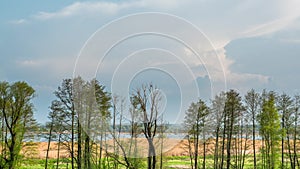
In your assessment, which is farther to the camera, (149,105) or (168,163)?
(168,163)

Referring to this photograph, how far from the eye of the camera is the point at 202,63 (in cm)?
569

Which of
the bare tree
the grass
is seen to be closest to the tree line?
the grass

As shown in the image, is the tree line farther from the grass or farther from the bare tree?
the bare tree

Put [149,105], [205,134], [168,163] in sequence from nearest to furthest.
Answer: [149,105] < [205,134] < [168,163]

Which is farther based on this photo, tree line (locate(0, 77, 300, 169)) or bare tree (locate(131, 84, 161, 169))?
tree line (locate(0, 77, 300, 169))

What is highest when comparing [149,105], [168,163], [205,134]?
[149,105]

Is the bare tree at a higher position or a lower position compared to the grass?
higher

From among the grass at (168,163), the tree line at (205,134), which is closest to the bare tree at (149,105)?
the tree line at (205,134)

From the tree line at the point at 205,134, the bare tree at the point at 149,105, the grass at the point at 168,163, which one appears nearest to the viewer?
the bare tree at the point at 149,105

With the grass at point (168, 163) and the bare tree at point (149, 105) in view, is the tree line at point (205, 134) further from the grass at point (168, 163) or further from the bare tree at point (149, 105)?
the bare tree at point (149, 105)

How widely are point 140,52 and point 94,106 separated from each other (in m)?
2.90

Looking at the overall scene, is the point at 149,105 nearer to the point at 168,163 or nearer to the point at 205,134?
the point at 205,134

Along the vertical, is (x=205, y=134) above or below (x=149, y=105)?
below

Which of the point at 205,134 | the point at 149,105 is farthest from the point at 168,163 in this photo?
the point at 149,105
